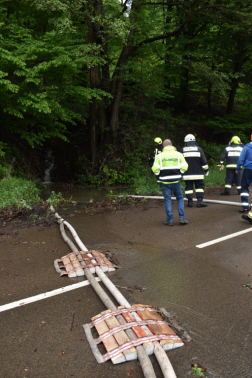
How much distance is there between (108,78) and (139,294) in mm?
14248

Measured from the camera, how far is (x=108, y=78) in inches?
627

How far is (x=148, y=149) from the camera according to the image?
58.3 feet

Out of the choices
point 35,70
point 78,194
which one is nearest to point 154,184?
point 78,194

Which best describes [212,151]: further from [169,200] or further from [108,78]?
[169,200]

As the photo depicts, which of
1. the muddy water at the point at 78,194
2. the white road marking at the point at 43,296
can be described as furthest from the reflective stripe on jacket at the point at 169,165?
the muddy water at the point at 78,194

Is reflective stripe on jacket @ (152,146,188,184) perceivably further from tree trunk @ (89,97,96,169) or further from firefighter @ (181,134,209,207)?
tree trunk @ (89,97,96,169)

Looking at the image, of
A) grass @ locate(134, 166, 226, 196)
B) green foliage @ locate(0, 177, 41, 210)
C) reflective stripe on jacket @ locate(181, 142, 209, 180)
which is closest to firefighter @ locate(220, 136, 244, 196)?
grass @ locate(134, 166, 226, 196)

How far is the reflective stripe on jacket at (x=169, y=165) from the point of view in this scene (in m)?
6.89

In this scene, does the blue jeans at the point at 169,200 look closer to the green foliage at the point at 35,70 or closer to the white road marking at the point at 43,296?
the white road marking at the point at 43,296

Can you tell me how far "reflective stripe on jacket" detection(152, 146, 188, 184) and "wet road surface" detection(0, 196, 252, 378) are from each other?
3.89 feet

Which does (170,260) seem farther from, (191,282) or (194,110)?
(194,110)

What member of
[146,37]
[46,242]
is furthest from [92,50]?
[46,242]

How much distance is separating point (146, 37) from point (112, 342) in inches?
580

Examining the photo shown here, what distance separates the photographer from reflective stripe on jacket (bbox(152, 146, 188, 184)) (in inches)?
271
